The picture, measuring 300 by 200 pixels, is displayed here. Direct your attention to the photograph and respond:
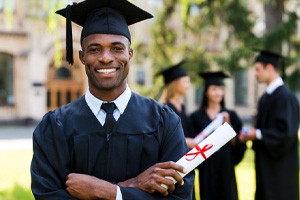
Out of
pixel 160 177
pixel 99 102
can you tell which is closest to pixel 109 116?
pixel 99 102

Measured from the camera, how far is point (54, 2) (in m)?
6.73

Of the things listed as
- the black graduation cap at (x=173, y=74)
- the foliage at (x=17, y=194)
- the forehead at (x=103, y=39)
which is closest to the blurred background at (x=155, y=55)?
the foliage at (x=17, y=194)

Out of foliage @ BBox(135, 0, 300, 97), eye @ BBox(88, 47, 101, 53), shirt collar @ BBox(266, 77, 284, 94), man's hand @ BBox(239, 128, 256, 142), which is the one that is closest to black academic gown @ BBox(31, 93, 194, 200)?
eye @ BBox(88, 47, 101, 53)

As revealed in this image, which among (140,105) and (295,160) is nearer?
(140,105)

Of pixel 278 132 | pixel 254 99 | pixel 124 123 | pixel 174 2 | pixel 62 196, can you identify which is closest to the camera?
pixel 62 196

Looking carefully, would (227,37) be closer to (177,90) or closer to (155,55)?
(155,55)

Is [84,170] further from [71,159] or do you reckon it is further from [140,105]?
[140,105]

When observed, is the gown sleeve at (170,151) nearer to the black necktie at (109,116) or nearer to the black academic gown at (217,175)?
the black necktie at (109,116)

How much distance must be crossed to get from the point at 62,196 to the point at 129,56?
77 cm

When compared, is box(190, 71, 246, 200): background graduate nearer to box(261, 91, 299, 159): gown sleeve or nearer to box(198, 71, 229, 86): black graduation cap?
box(198, 71, 229, 86): black graduation cap

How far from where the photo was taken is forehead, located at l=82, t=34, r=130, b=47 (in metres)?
2.45

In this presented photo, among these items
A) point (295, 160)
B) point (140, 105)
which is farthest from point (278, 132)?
point (140, 105)

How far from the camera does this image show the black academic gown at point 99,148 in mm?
2420

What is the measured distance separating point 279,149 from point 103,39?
11.6ft
